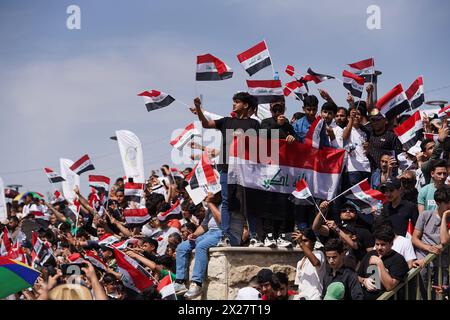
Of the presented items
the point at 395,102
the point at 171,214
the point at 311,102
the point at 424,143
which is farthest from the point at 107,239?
the point at 424,143

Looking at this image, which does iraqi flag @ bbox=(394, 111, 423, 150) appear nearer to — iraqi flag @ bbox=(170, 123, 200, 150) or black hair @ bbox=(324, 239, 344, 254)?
iraqi flag @ bbox=(170, 123, 200, 150)

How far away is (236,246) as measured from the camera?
11.5 m

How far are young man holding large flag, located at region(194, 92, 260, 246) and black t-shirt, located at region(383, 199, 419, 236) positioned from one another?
77.7 inches

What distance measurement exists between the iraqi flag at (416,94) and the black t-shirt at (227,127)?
413cm

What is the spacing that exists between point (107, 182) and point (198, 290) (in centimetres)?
778

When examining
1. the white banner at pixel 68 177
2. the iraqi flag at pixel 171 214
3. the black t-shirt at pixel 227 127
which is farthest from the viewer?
the white banner at pixel 68 177

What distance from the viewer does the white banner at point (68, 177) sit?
20375 mm

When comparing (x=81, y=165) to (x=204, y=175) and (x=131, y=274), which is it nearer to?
(x=204, y=175)

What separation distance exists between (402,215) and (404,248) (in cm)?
103

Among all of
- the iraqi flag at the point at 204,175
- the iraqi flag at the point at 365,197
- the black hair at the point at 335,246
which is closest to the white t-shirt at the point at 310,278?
the black hair at the point at 335,246

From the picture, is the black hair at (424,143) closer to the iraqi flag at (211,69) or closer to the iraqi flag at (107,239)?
the iraqi flag at (211,69)

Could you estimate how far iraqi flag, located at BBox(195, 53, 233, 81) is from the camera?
13.5m
